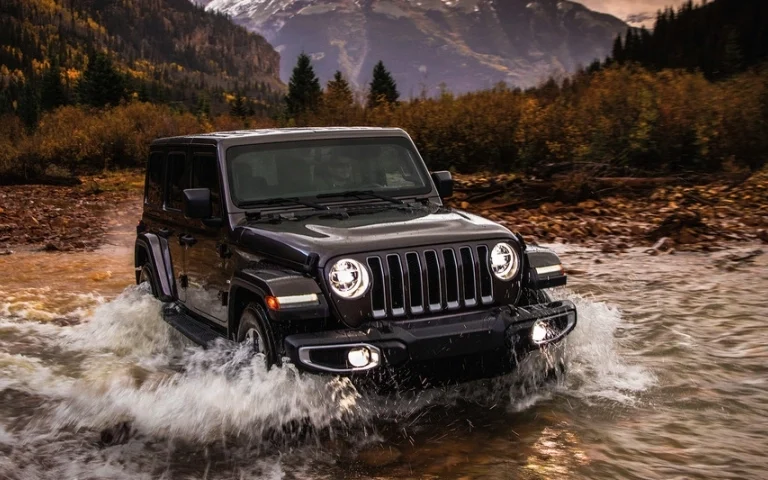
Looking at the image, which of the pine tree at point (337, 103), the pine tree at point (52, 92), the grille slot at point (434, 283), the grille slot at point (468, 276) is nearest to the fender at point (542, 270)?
the grille slot at point (468, 276)

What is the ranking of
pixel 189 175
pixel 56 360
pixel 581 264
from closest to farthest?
pixel 189 175 < pixel 56 360 < pixel 581 264

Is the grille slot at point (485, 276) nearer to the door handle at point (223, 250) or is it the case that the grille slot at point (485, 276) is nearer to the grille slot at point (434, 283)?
the grille slot at point (434, 283)

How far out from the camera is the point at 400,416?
17.0ft

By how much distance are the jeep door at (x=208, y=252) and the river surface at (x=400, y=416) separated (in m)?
0.40

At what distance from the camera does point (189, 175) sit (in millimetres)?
6684

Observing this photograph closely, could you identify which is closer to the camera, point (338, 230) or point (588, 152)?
point (338, 230)

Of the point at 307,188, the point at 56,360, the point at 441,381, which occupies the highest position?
the point at 307,188

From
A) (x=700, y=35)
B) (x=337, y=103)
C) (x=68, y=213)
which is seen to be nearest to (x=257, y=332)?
(x=68, y=213)

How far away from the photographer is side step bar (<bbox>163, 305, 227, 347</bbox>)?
19.2 ft

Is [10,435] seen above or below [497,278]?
below

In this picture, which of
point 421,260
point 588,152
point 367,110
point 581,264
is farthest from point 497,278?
point 367,110

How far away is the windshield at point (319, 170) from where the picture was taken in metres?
5.93

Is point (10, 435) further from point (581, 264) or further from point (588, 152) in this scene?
point (588, 152)

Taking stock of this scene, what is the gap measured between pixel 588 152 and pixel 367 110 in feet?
27.5
